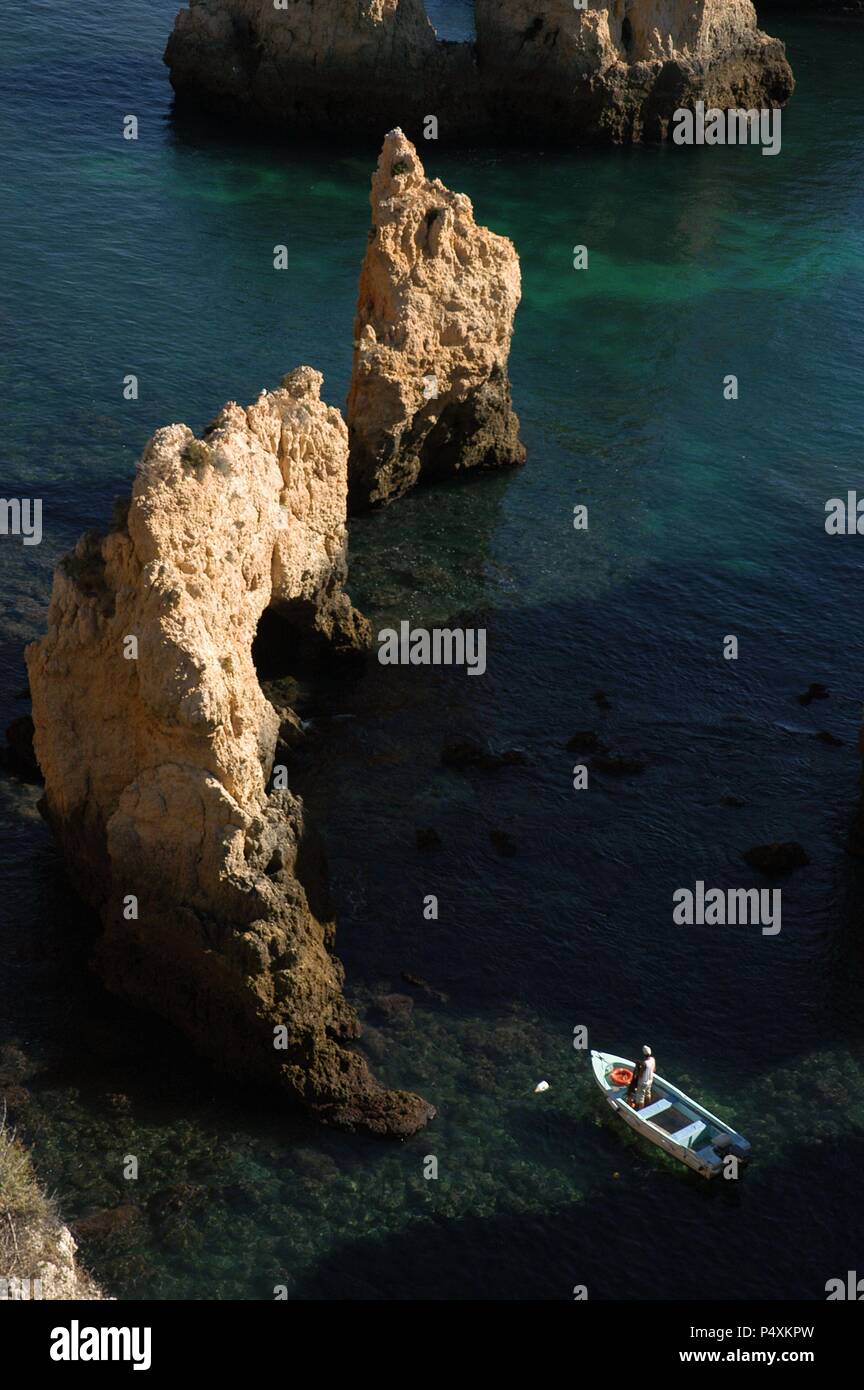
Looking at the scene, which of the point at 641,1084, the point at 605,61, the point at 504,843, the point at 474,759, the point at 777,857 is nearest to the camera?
the point at 641,1084

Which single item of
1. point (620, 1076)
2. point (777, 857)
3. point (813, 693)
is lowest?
point (620, 1076)

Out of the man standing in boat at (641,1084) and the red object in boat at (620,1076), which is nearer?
the man standing in boat at (641,1084)

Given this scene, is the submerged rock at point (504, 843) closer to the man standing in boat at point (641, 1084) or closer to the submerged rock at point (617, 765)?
the submerged rock at point (617, 765)

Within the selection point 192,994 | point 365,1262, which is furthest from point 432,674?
point 365,1262

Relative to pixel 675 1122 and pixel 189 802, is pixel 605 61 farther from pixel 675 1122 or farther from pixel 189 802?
pixel 675 1122

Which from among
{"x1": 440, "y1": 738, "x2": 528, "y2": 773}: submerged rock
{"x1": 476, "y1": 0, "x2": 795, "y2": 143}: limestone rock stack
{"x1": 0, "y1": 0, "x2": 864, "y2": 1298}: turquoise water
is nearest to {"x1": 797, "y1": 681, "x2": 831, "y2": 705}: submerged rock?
{"x1": 0, "y1": 0, "x2": 864, "y2": 1298}: turquoise water

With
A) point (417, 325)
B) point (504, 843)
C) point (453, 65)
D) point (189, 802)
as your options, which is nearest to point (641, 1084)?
point (504, 843)

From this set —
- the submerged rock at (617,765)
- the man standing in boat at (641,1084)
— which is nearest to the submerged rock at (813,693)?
the submerged rock at (617,765)

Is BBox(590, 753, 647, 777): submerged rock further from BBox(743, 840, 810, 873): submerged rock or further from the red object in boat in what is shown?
the red object in boat
